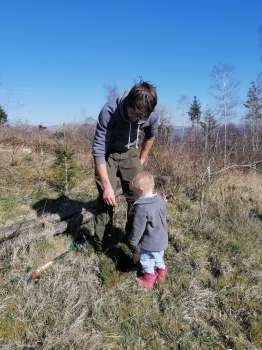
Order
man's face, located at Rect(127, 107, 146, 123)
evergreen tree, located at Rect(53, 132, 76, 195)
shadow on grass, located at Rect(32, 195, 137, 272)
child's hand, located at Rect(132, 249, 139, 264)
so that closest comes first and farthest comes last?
man's face, located at Rect(127, 107, 146, 123) → child's hand, located at Rect(132, 249, 139, 264) → shadow on grass, located at Rect(32, 195, 137, 272) → evergreen tree, located at Rect(53, 132, 76, 195)

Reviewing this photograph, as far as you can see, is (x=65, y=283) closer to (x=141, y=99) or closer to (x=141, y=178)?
(x=141, y=178)

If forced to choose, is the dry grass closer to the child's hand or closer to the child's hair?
the child's hand

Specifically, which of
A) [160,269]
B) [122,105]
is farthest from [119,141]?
[160,269]

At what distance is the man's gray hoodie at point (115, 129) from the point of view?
312cm

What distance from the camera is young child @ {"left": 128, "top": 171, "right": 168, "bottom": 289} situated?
3.04 meters

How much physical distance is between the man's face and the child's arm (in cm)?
79

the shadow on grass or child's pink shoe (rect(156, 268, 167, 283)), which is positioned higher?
the shadow on grass

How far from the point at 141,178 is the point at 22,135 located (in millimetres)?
8521

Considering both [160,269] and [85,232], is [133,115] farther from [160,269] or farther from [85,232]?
[85,232]

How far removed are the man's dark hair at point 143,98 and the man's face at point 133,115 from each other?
3 centimetres

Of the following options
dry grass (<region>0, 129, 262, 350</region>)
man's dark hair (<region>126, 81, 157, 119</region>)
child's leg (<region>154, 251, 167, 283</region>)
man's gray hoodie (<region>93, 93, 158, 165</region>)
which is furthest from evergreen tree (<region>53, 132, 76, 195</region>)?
man's dark hair (<region>126, 81, 157, 119</region>)

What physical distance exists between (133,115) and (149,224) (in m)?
1.02

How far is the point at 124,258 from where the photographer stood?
3.62 meters

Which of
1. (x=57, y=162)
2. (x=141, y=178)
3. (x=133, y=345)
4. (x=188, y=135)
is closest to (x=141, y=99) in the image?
(x=141, y=178)
